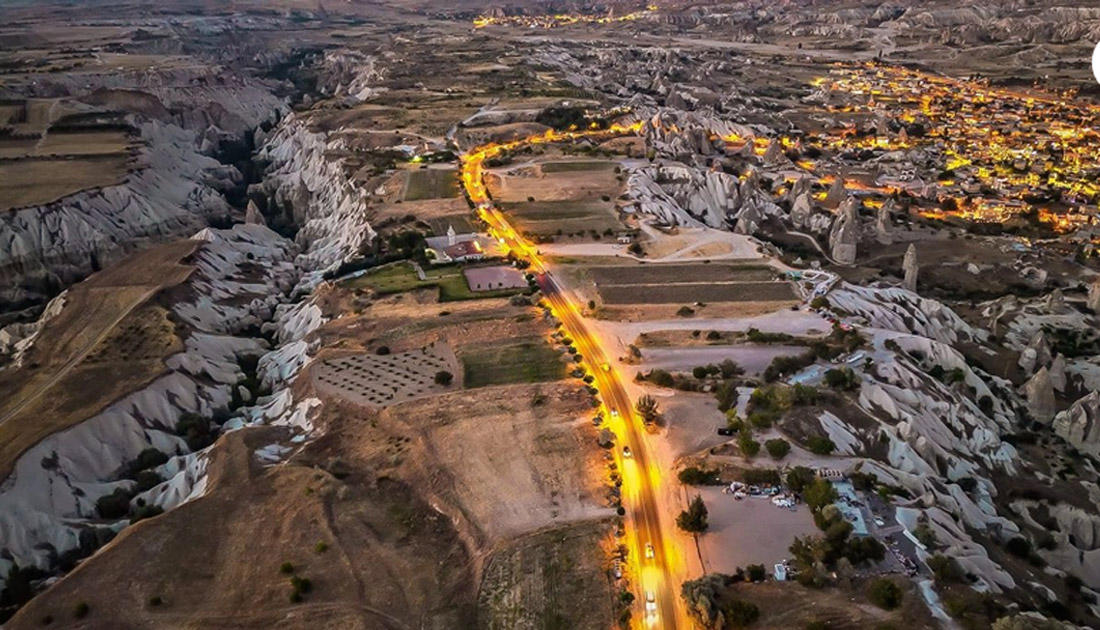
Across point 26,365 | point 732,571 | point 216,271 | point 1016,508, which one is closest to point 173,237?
point 216,271

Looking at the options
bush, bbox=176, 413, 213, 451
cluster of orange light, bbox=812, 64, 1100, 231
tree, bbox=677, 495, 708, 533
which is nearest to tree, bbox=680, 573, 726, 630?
tree, bbox=677, 495, 708, 533

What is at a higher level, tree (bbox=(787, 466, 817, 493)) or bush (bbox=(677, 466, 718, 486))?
tree (bbox=(787, 466, 817, 493))

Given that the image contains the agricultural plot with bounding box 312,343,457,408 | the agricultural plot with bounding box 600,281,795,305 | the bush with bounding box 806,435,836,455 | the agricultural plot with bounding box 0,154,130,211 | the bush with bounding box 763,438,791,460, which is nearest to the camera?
the bush with bounding box 763,438,791,460

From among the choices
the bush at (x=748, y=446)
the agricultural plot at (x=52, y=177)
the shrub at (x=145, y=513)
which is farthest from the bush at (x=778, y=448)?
the agricultural plot at (x=52, y=177)

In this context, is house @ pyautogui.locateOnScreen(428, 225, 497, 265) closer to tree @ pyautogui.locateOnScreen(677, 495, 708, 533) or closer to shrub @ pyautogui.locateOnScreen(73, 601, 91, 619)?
tree @ pyautogui.locateOnScreen(677, 495, 708, 533)

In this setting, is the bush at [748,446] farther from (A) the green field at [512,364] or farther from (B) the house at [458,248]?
(B) the house at [458,248]

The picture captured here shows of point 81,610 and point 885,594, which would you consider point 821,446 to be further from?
point 81,610

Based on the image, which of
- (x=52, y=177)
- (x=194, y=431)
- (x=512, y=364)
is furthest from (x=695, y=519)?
(x=52, y=177)
